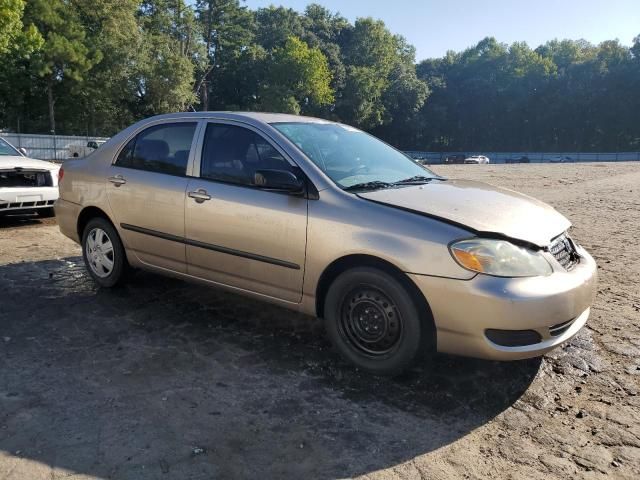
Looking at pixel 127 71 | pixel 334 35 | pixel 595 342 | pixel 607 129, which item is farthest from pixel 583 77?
pixel 595 342

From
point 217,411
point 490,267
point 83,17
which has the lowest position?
point 217,411

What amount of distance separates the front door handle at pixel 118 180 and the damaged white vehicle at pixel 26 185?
370cm

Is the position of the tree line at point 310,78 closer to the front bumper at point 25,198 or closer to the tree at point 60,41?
the tree at point 60,41

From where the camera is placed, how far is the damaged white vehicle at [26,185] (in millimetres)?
7656

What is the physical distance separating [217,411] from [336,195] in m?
1.53

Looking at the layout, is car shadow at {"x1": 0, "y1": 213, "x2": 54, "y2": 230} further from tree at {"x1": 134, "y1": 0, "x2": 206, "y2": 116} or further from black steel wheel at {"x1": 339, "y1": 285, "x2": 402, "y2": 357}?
tree at {"x1": 134, "y1": 0, "x2": 206, "y2": 116}

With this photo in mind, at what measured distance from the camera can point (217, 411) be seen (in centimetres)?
302

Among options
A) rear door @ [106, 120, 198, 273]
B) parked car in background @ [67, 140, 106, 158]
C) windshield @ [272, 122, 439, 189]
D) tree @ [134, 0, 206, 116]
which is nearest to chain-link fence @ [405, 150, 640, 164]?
tree @ [134, 0, 206, 116]

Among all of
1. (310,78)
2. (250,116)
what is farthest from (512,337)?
(310,78)

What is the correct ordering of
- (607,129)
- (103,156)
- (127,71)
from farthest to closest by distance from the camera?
(607,129)
(127,71)
(103,156)

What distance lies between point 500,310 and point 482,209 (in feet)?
2.53

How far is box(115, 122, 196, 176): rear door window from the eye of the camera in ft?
14.8

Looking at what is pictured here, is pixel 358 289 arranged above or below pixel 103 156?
below

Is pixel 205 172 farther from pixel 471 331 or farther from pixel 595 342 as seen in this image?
pixel 595 342
